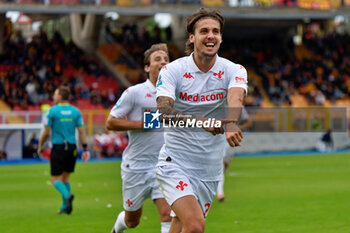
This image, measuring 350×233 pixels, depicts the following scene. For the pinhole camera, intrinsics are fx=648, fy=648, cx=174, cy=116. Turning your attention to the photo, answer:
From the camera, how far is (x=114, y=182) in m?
20.0

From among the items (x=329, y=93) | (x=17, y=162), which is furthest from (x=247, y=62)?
(x=17, y=162)

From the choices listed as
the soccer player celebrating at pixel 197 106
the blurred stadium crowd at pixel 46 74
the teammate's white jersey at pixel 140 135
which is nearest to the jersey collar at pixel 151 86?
the teammate's white jersey at pixel 140 135

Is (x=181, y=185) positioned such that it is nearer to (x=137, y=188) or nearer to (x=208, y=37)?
(x=208, y=37)

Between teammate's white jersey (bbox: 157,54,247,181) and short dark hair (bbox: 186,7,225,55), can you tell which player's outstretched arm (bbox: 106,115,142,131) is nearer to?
teammate's white jersey (bbox: 157,54,247,181)

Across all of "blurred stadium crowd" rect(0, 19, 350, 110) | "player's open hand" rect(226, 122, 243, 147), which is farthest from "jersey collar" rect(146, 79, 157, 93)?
"blurred stadium crowd" rect(0, 19, 350, 110)

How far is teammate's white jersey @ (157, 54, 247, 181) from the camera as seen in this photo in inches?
225

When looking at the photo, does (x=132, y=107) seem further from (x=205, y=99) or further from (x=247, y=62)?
(x=247, y=62)

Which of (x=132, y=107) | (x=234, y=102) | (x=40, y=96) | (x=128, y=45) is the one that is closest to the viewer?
(x=234, y=102)

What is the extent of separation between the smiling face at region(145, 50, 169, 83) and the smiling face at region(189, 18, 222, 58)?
6.76ft

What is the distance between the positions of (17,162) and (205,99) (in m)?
27.0

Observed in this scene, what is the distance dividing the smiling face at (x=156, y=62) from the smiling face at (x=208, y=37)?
6.76 ft

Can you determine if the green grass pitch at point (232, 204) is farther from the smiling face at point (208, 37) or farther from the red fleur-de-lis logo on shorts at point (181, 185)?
the smiling face at point (208, 37)

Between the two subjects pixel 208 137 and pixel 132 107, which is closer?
pixel 208 137

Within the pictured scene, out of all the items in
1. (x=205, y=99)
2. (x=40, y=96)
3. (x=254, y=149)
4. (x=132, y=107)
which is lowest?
(x=254, y=149)
